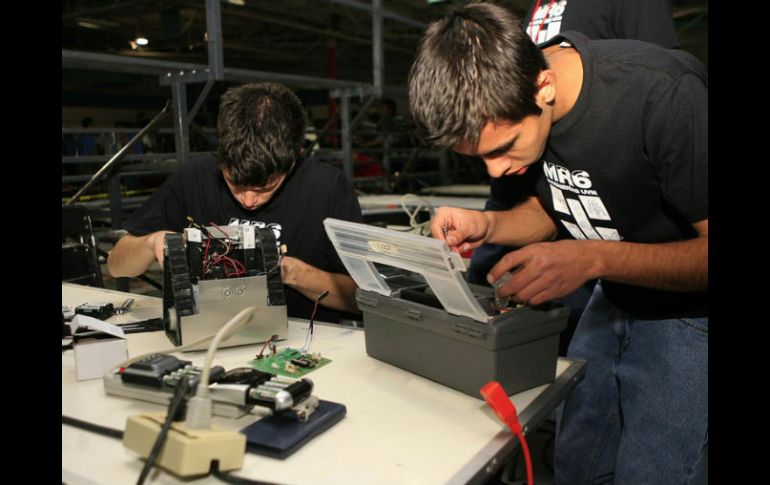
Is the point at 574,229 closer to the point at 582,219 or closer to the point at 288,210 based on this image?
the point at 582,219

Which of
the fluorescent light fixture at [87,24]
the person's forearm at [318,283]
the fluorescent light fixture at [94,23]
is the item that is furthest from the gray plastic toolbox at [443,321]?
the fluorescent light fixture at [87,24]

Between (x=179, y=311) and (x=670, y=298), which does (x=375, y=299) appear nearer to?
(x=179, y=311)

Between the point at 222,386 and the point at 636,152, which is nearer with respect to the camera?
the point at 222,386

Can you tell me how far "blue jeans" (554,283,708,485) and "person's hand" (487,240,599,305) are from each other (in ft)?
0.81

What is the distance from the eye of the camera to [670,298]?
106 cm

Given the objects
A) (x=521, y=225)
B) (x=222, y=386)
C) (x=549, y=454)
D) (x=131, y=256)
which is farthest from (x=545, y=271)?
(x=549, y=454)

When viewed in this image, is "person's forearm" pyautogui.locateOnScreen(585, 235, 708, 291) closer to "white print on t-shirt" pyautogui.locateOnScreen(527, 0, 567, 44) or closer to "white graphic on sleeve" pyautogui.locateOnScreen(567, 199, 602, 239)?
"white graphic on sleeve" pyautogui.locateOnScreen(567, 199, 602, 239)

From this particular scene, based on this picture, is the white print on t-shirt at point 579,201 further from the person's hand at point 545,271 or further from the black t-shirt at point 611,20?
the black t-shirt at point 611,20

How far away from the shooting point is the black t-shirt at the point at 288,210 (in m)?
1.60

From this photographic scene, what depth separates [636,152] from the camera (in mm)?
966

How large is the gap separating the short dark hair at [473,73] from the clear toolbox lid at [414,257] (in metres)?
0.18

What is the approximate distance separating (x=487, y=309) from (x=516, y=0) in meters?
6.80

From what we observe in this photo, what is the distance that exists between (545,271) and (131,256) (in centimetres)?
104
